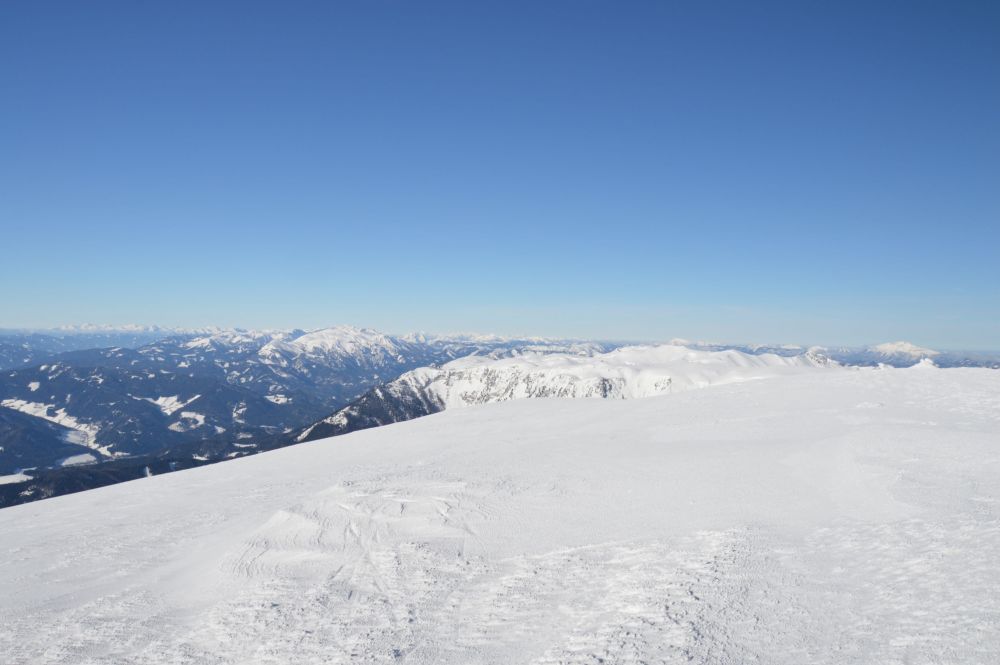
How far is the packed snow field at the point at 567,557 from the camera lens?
10.2 meters

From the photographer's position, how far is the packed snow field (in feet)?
33.5

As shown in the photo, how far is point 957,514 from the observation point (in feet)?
47.0

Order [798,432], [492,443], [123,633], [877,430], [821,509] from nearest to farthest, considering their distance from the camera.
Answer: [123,633] < [821,509] < [877,430] < [798,432] < [492,443]

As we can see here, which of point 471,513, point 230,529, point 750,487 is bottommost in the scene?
point 230,529

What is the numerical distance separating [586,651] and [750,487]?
1160cm

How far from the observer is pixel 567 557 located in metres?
14.2

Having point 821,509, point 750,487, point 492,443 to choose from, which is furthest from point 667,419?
point 821,509

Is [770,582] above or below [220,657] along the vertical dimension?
above

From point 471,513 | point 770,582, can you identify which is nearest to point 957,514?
point 770,582

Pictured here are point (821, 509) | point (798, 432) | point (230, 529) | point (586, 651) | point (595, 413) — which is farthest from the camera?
point (595, 413)

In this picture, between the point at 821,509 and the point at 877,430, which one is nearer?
the point at 821,509

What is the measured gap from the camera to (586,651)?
32.1 feet

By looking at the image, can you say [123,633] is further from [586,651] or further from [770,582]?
[770,582]

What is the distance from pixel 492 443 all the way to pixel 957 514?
21.7 m
